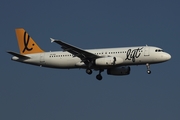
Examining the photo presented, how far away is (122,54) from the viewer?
237 ft

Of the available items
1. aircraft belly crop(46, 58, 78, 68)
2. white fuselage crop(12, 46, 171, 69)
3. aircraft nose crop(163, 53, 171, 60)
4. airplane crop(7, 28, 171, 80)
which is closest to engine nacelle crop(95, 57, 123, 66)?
airplane crop(7, 28, 171, 80)

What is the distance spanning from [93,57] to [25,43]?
13.2 meters

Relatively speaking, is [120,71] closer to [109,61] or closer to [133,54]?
[109,61]

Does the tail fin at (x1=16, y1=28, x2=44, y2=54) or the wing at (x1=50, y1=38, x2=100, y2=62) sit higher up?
the tail fin at (x1=16, y1=28, x2=44, y2=54)

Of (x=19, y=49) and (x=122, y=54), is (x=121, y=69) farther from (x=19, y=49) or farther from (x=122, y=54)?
(x=19, y=49)

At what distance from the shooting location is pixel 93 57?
242 ft

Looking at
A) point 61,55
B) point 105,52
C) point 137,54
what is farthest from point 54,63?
point 137,54

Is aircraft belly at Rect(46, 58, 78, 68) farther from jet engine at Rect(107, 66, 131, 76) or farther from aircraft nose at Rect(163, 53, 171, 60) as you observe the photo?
aircraft nose at Rect(163, 53, 171, 60)

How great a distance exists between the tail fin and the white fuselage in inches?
68.8

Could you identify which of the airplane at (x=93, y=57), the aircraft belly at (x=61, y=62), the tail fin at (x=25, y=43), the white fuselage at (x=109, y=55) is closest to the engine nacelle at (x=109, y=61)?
the airplane at (x=93, y=57)

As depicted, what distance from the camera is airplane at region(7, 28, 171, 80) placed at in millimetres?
71625

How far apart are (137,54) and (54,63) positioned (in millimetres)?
12438

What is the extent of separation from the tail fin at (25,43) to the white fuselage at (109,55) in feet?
5.73

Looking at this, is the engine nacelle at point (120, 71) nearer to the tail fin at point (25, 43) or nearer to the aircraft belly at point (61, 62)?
the aircraft belly at point (61, 62)
